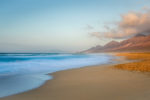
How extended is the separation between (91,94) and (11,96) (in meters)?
2.82

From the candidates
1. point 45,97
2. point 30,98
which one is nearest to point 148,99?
point 45,97

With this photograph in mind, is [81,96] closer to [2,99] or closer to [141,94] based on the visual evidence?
[141,94]

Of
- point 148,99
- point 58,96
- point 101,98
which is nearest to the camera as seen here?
point 148,99

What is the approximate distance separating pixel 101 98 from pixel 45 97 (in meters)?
1.87

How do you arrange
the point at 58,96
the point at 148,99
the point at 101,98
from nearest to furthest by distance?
the point at 148,99 → the point at 101,98 → the point at 58,96

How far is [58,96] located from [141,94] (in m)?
2.82

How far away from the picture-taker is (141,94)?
149 inches

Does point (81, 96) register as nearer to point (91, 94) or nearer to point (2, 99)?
point (91, 94)

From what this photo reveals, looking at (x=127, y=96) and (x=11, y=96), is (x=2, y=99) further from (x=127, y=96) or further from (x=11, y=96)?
(x=127, y=96)

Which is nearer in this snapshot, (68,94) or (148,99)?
(148,99)

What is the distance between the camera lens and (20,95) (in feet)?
13.2

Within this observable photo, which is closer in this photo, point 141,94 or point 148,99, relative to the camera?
point 148,99

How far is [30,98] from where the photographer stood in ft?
12.3

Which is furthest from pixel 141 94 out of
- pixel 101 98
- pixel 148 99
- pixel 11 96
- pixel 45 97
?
pixel 11 96
